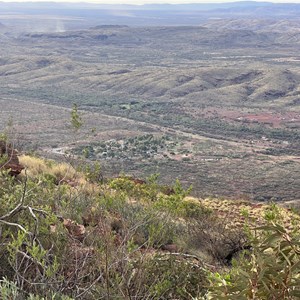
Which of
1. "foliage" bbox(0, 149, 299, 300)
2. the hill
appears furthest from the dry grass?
the hill

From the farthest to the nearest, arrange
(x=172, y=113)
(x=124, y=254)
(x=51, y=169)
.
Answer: (x=172, y=113), (x=51, y=169), (x=124, y=254)

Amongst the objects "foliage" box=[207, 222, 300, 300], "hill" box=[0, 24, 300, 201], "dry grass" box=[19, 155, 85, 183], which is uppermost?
"foliage" box=[207, 222, 300, 300]

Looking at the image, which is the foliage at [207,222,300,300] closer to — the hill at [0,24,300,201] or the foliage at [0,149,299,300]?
the foliage at [0,149,299,300]

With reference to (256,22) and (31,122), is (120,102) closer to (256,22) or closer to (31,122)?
(31,122)

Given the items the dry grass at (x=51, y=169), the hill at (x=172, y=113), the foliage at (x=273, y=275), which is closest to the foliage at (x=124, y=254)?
the foliage at (x=273, y=275)

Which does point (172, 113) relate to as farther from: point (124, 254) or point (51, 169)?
point (124, 254)

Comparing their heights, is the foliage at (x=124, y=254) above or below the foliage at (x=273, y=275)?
below

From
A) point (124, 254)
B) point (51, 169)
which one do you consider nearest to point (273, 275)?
point (124, 254)

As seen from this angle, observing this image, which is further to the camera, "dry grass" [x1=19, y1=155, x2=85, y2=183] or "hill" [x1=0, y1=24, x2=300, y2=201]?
"hill" [x1=0, y1=24, x2=300, y2=201]

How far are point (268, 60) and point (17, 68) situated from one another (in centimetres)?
5063

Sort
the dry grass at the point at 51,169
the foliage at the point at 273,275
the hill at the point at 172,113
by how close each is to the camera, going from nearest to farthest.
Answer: the foliage at the point at 273,275, the dry grass at the point at 51,169, the hill at the point at 172,113

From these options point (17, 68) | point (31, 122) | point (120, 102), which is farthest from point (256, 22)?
point (31, 122)

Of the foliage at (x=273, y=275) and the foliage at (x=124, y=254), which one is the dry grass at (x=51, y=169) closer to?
the foliage at (x=124, y=254)

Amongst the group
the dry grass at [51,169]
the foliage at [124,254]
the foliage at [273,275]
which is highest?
the foliage at [273,275]
